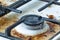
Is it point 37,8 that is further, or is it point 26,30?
point 37,8

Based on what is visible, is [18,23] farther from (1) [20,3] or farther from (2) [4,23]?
(1) [20,3]

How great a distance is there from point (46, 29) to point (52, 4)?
241mm

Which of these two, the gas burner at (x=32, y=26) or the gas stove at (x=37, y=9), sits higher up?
the gas stove at (x=37, y=9)

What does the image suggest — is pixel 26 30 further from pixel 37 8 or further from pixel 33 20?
pixel 37 8

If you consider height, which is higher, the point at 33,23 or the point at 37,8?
the point at 37,8

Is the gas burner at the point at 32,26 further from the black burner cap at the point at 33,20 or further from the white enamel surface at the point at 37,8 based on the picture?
the white enamel surface at the point at 37,8

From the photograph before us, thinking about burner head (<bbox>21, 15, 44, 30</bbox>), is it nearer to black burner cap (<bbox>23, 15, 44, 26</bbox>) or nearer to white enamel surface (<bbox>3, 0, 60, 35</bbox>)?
black burner cap (<bbox>23, 15, 44, 26</bbox>)

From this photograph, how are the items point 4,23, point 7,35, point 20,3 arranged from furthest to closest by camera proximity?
point 20,3, point 4,23, point 7,35

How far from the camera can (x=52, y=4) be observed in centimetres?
115

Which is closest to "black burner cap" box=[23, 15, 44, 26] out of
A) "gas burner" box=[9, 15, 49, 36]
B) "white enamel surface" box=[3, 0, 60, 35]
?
"gas burner" box=[9, 15, 49, 36]

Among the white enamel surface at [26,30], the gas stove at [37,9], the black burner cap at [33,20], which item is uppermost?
the gas stove at [37,9]

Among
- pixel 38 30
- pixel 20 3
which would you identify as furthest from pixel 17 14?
pixel 38 30

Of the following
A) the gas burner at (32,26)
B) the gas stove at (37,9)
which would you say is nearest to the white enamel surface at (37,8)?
the gas stove at (37,9)

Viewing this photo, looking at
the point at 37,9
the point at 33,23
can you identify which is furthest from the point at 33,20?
the point at 37,9
